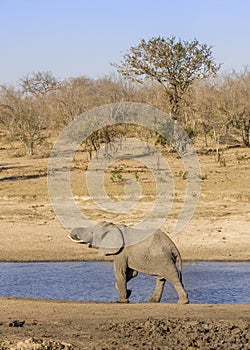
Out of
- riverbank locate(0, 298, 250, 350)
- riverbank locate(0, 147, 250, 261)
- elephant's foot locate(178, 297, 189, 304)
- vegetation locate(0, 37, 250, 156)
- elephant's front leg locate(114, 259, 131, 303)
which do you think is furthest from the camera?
vegetation locate(0, 37, 250, 156)

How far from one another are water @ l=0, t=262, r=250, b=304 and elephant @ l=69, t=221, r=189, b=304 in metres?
0.61

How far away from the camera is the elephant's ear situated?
458 inches

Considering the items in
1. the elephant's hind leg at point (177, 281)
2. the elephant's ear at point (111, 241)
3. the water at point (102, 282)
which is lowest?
the water at point (102, 282)

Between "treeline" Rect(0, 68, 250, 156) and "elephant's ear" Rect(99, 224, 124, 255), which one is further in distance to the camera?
"treeline" Rect(0, 68, 250, 156)

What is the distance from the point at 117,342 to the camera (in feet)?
26.3

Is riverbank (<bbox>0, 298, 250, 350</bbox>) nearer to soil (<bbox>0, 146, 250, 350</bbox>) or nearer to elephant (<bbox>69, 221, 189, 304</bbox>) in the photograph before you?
soil (<bbox>0, 146, 250, 350</bbox>)

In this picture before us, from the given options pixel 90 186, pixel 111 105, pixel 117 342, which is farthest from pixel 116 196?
pixel 111 105

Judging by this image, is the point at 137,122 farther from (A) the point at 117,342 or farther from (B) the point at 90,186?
(A) the point at 117,342

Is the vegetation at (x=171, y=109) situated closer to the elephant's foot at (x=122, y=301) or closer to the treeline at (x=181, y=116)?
the treeline at (x=181, y=116)

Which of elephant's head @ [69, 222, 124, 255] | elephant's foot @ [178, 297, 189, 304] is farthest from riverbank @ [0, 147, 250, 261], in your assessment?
elephant's foot @ [178, 297, 189, 304]

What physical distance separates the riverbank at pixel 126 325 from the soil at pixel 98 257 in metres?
0.01

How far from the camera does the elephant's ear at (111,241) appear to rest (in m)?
11.6

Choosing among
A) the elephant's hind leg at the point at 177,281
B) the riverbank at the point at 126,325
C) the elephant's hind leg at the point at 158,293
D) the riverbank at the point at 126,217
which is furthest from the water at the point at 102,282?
the riverbank at the point at 126,325

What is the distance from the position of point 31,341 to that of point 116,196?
1515cm
